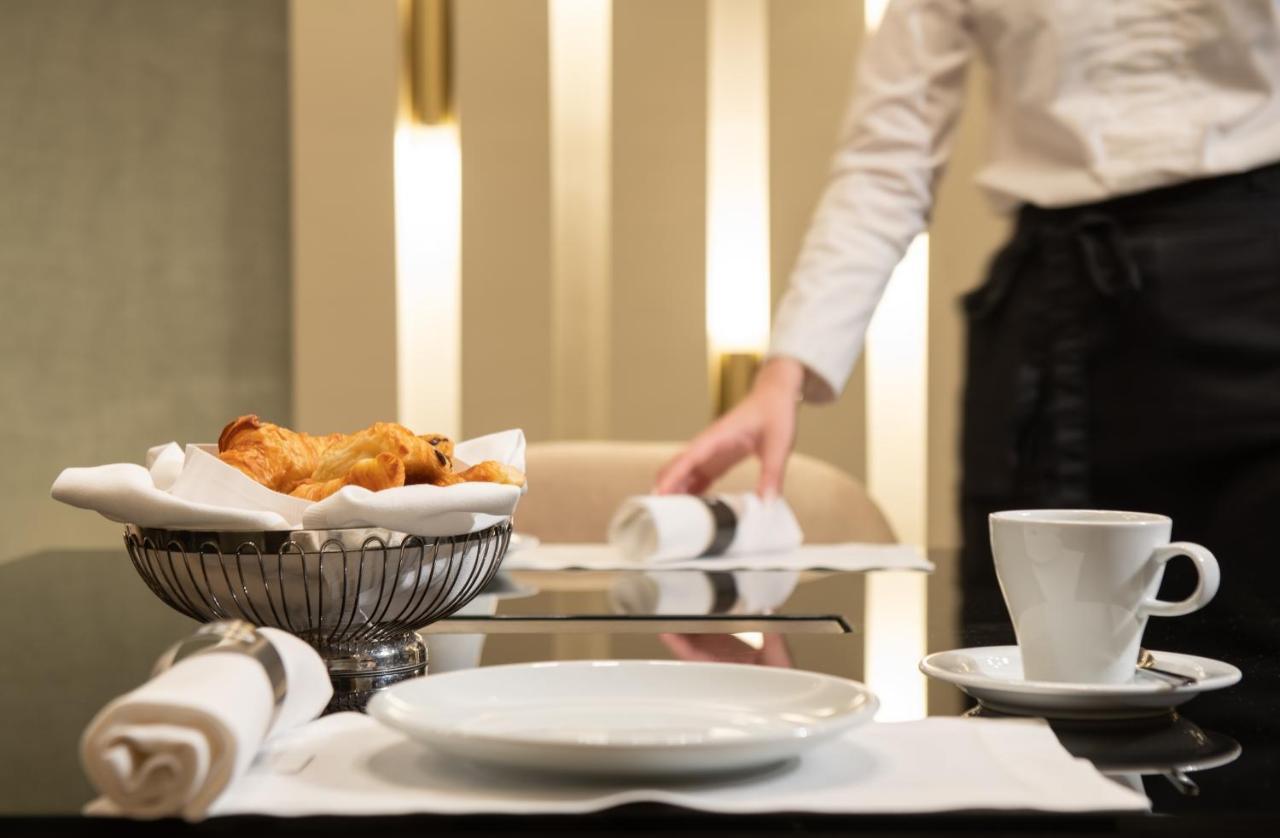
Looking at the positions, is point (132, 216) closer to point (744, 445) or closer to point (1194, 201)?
point (744, 445)

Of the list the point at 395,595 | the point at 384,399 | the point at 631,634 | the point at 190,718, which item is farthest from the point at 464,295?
the point at 190,718

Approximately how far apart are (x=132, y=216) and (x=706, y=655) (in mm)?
2747

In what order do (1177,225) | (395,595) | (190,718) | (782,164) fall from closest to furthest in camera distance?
(190,718) < (395,595) < (1177,225) < (782,164)

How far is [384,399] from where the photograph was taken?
315cm

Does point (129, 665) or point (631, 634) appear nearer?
point (129, 665)

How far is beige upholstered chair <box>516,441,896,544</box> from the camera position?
71.4 inches

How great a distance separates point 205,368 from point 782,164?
1.39 meters

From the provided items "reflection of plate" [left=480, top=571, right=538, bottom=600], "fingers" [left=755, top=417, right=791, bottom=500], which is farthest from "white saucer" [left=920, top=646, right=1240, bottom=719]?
"fingers" [left=755, top=417, right=791, bottom=500]

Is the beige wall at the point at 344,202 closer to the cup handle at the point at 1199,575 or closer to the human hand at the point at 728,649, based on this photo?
the human hand at the point at 728,649

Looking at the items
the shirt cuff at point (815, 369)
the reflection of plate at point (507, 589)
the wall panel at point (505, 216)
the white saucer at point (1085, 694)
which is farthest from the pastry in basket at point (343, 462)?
the wall panel at point (505, 216)

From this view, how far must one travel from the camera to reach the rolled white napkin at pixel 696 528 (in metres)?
1.32

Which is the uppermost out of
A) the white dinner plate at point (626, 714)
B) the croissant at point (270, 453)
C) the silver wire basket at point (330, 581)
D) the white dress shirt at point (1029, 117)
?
the white dress shirt at point (1029, 117)

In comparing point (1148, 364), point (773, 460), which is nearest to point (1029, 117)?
point (1148, 364)

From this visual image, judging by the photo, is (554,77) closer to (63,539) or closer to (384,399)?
(384,399)
